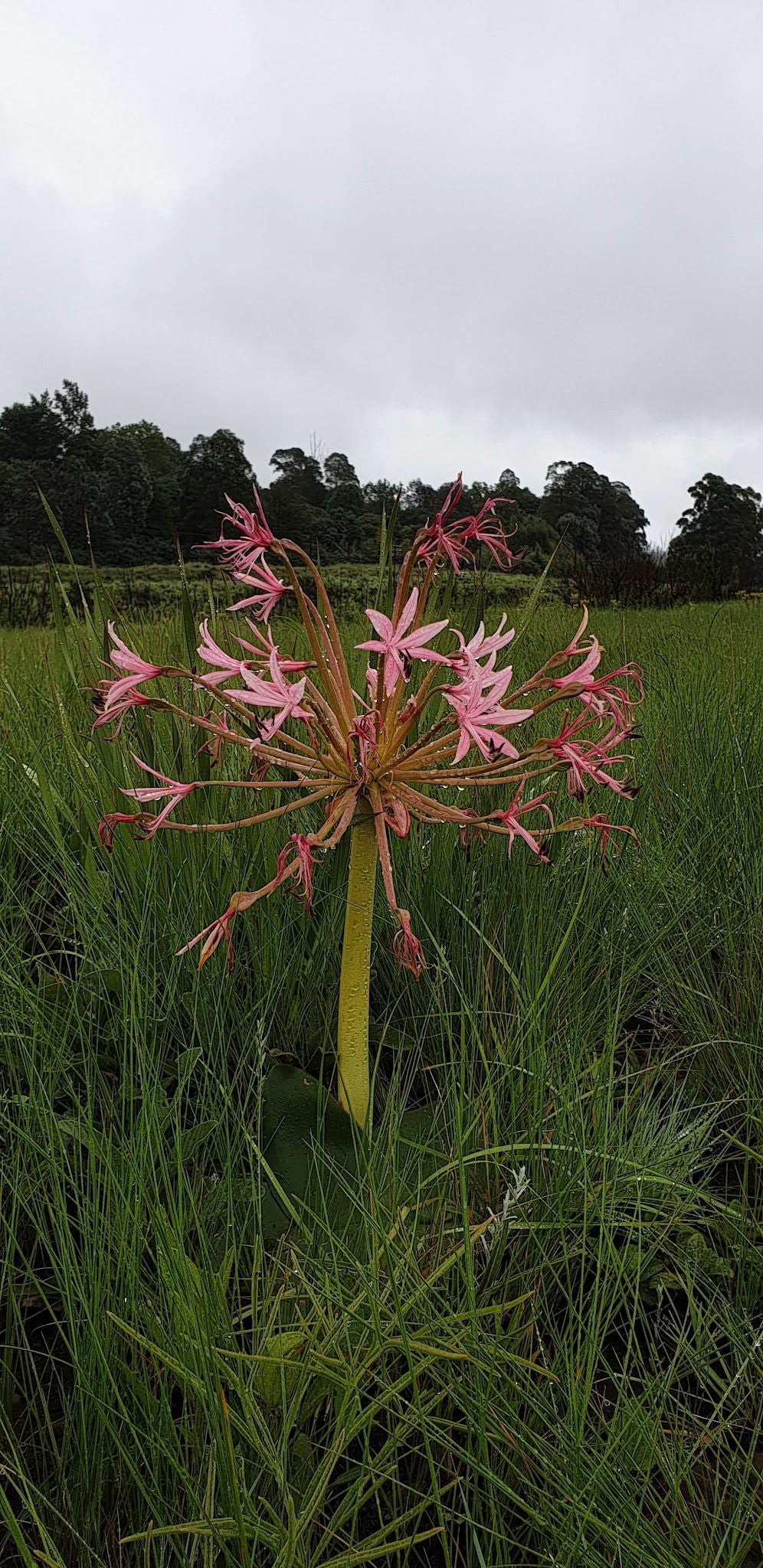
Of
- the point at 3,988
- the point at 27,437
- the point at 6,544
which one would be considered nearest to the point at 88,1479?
the point at 3,988

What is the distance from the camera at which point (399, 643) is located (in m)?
0.97

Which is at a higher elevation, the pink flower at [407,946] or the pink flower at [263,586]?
the pink flower at [263,586]

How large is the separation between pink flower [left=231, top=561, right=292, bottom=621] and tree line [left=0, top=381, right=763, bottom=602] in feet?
0.33

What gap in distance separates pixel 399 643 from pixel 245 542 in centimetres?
33

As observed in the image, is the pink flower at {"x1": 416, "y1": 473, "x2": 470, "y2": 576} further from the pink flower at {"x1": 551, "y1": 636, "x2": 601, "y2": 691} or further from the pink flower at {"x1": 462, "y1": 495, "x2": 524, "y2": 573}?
the pink flower at {"x1": 551, "y1": 636, "x2": 601, "y2": 691}

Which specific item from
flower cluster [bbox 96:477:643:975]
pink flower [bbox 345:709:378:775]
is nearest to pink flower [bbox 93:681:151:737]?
flower cluster [bbox 96:477:643:975]

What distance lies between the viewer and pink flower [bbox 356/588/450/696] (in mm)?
942

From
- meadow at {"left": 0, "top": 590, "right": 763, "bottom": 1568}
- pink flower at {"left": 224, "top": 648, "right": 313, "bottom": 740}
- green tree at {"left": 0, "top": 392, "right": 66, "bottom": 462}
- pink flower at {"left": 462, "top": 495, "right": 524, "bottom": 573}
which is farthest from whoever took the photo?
green tree at {"left": 0, "top": 392, "right": 66, "bottom": 462}

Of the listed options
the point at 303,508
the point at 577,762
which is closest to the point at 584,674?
the point at 577,762

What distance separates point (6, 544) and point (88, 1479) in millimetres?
35413

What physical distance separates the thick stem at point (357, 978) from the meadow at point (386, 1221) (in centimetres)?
4

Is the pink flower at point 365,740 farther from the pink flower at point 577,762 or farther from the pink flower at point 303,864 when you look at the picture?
the pink flower at point 577,762

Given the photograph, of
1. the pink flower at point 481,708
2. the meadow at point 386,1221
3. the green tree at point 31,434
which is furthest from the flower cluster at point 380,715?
the green tree at point 31,434

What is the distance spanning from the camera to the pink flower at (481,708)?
0.94 metres
